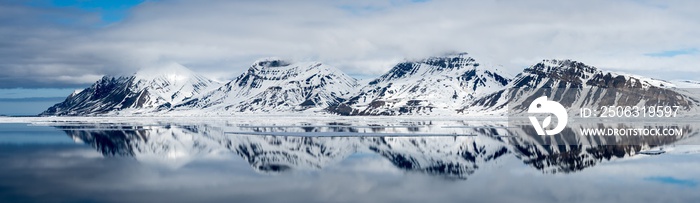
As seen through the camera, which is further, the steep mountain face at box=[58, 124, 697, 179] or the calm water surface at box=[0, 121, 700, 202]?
the steep mountain face at box=[58, 124, 697, 179]

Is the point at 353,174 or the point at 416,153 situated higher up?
the point at 416,153

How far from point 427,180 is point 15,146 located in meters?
55.0

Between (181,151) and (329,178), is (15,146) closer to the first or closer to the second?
(181,151)

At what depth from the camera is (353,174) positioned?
152ft

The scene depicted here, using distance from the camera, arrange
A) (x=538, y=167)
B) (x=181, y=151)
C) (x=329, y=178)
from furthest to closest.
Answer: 1. (x=181, y=151)
2. (x=538, y=167)
3. (x=329, y=178)

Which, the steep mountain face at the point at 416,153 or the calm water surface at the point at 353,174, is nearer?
the calm water surface at the point at 353,174

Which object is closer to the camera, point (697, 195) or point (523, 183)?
point (697, 195)

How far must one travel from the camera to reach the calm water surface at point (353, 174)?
1410 inches

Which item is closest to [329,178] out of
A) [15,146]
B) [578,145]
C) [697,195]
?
[697,195]

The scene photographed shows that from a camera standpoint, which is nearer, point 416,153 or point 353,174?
point 353,174

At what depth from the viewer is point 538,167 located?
5047 cm

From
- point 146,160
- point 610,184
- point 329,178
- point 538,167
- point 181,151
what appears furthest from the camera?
point 181,151

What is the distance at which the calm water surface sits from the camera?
3581cm

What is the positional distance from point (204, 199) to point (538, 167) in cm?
2763
